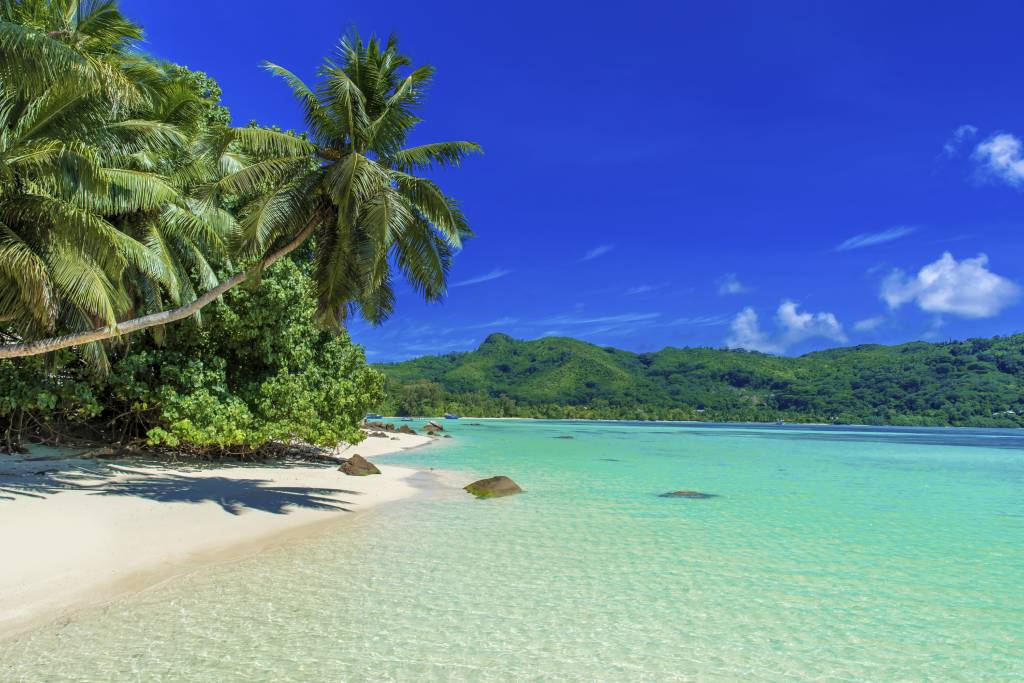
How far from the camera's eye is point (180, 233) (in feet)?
41.9

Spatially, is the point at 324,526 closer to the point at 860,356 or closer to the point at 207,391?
the point at 207,391

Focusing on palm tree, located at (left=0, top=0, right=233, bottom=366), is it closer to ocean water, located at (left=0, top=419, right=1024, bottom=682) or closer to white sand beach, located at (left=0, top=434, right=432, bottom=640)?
white sand beach, located at (left=0, top=434, right=432, bottom=640)

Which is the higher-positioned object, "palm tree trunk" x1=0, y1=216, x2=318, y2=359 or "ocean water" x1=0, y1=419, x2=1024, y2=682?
"palm tree trunk" x1=0, y1=216, x2=318, y2=359

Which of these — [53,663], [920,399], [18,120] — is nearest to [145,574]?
[53,663]

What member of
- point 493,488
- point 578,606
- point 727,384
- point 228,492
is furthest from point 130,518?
point 727,384

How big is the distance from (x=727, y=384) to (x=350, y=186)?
416 ft

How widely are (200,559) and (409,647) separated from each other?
4.06 meters

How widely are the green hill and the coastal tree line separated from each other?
68.6 metres

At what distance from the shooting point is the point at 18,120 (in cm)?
910

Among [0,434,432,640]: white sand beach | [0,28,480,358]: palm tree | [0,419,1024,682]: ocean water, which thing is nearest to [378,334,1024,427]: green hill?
[0,434,432,640]: white sand beach

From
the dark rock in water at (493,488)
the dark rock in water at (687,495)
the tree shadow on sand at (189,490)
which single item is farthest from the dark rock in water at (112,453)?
the dark rock in water at (687,495)

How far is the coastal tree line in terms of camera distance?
29.1 feet

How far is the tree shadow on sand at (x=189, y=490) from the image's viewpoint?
11.1 m

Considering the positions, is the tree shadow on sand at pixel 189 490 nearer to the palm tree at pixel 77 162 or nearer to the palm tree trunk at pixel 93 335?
the palm tree trunk at pixel 93 335
